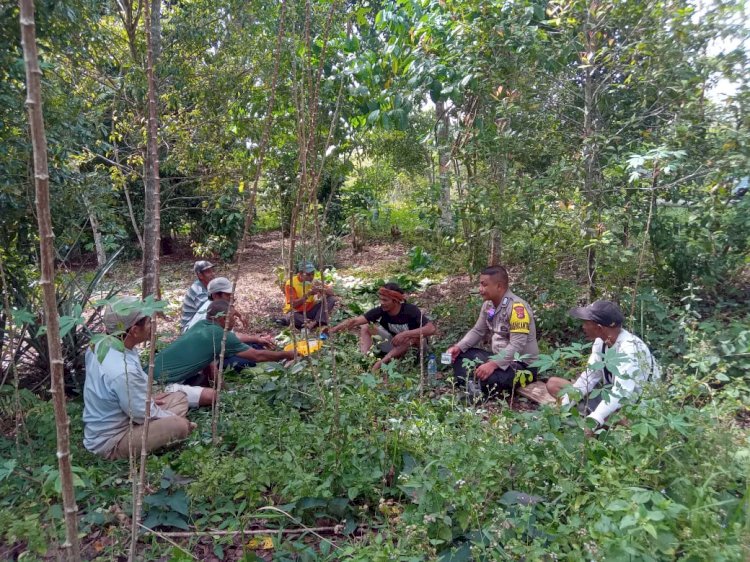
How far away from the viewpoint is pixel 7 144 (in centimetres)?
331

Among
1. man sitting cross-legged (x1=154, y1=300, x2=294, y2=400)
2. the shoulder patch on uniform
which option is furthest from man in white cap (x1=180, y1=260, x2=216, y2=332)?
the shoulder patch on uniform

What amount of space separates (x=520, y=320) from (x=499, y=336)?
11.0 inches

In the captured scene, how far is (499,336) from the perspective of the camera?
4418 mm

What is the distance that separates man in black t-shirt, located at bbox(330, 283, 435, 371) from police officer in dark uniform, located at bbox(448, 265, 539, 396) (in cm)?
46

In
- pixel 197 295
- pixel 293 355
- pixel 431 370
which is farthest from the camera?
pixel 197 295

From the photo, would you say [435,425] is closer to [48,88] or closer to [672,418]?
[672,418]

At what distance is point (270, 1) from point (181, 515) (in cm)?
465

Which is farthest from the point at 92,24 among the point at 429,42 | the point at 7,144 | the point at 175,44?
the point at 429,42

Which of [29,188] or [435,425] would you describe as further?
[29,188]

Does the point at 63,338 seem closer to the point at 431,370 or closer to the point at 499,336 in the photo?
the point at 431,370

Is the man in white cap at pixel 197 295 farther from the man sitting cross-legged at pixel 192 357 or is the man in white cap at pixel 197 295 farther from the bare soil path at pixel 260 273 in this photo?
the man sitting cross-legged at pixel 192 357

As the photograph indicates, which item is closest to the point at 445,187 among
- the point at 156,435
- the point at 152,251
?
the point at 156,435

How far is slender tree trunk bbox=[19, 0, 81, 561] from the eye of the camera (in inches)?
47.7

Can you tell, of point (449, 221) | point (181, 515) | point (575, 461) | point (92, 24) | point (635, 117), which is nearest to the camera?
point (575, 461)
